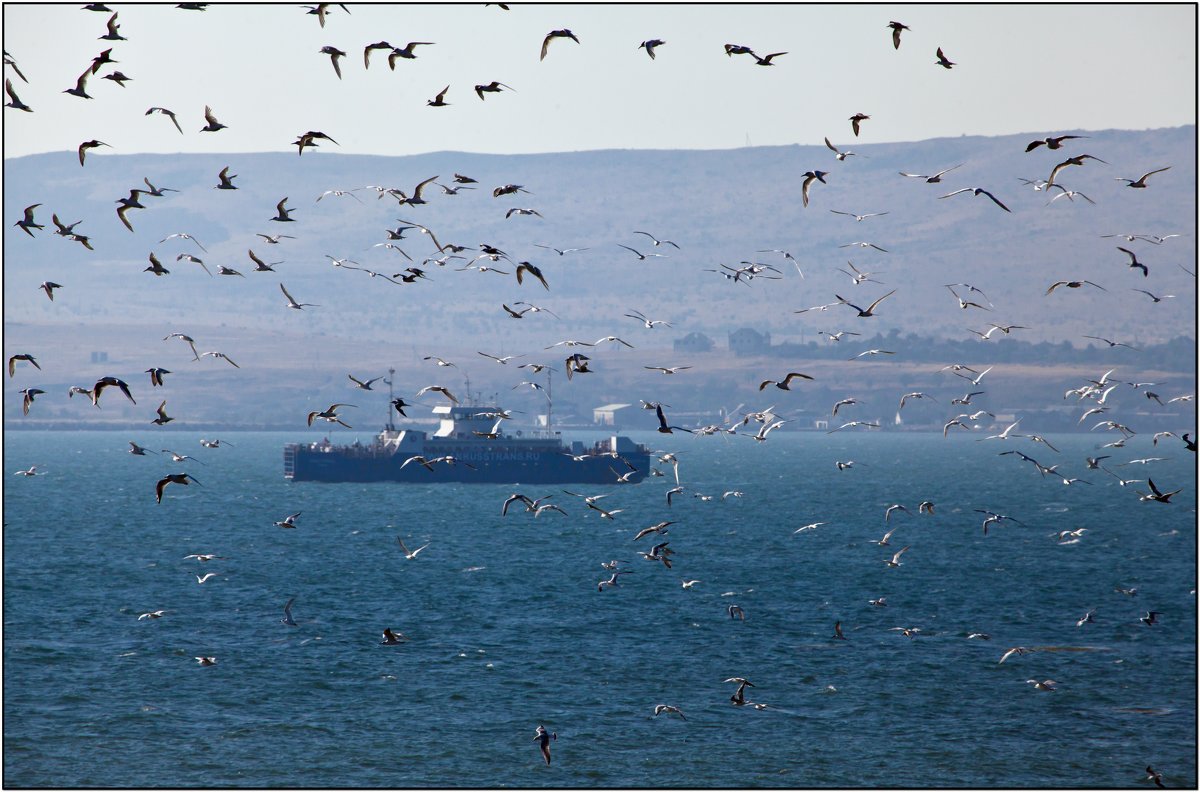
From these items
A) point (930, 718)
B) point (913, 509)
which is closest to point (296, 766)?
point (930, 718)

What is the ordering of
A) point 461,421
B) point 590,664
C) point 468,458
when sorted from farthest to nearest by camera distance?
1. point 461,421
2. point 468,458
3. point 590,664

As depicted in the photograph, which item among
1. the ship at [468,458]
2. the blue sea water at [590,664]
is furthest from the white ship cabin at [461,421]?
the blue sea water at [590,664]

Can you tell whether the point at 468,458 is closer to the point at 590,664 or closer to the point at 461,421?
the point at 461,421

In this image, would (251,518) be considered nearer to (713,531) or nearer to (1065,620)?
(713,531)

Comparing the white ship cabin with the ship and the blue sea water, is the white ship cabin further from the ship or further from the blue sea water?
the blue sea water

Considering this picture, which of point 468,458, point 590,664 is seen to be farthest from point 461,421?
point 590,664

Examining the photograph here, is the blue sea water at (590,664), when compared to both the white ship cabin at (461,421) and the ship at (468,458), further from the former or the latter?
the ship at (468,458)

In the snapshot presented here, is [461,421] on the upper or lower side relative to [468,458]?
upper
